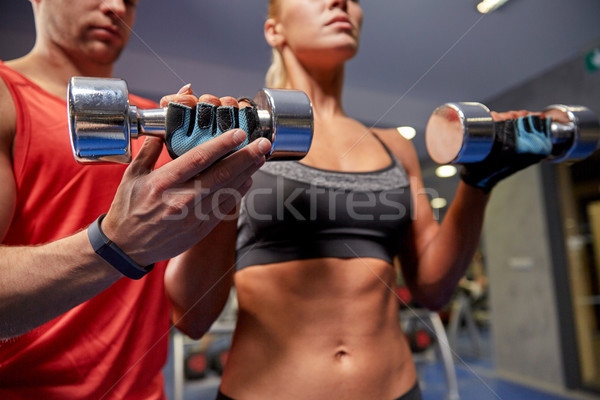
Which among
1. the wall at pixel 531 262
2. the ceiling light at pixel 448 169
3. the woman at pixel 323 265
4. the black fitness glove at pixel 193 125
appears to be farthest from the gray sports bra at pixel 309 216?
the wall at pixel 531 262

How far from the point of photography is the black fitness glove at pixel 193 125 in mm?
365

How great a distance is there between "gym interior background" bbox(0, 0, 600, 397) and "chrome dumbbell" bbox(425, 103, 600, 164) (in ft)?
0.17

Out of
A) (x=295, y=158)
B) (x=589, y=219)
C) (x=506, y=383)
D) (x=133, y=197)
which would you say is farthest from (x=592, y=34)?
(x=133, y=197)

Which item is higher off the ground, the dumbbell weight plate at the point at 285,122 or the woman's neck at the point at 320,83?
the woman's neck at the point at 320,83

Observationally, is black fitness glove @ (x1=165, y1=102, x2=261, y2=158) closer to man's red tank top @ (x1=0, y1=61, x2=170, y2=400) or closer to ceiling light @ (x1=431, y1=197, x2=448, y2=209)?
man's red tank top @ (x1=0, y1=61, x2=170, y2=400)

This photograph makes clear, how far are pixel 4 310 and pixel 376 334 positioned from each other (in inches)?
17.5

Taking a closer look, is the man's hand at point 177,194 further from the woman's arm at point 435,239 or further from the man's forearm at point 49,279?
the woman's arm at point 435,239

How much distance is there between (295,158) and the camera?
0.44 meters

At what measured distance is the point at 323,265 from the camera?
58 centimetres

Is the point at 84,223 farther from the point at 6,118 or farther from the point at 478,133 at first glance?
the point at 478,133

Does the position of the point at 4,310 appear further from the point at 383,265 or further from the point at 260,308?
the point at 383,265

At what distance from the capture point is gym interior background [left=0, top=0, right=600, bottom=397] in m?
0.85

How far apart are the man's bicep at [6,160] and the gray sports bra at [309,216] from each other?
281mm

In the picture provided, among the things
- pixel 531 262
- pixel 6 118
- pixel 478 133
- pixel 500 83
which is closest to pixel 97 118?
pixel 6 118
